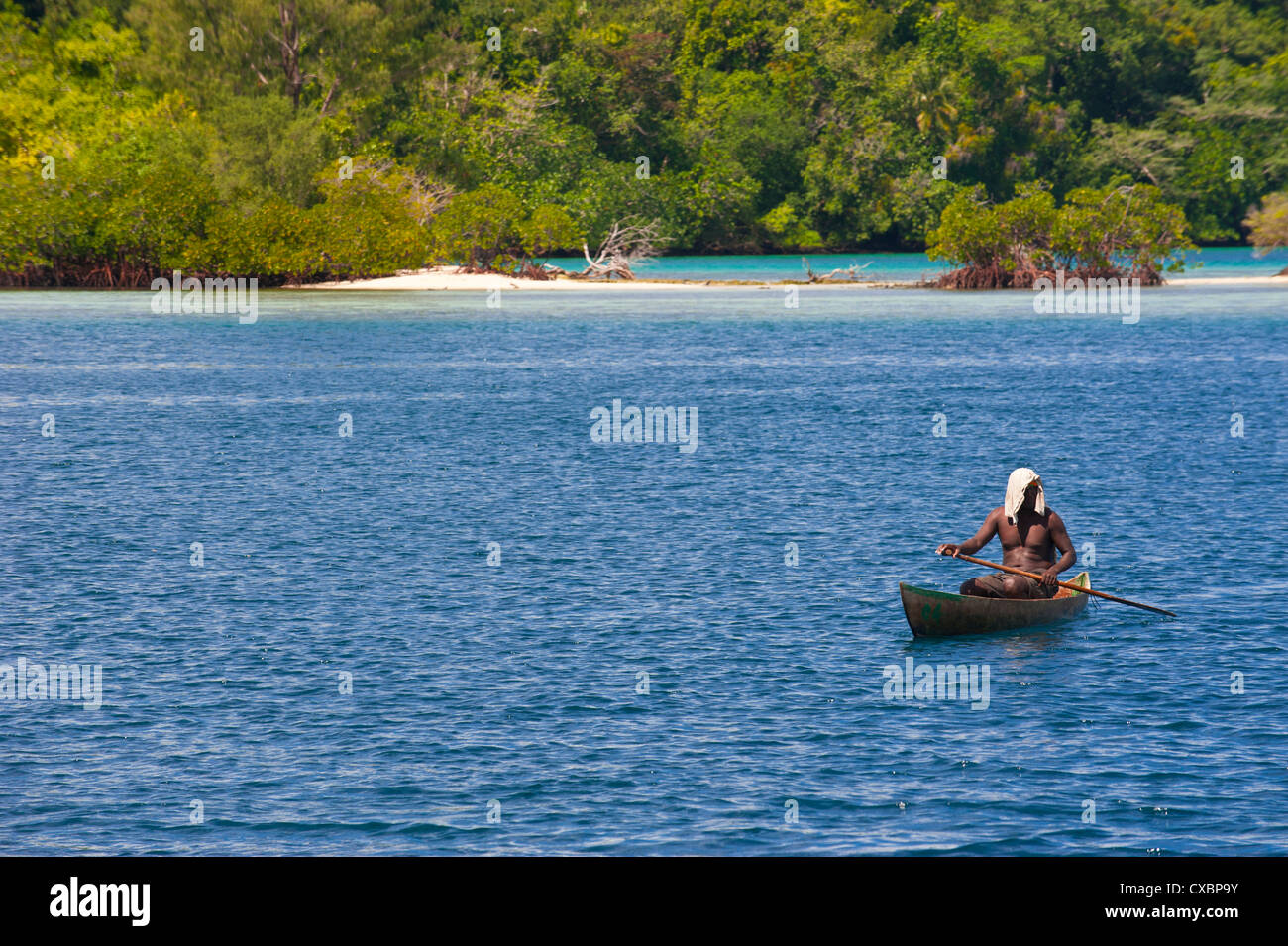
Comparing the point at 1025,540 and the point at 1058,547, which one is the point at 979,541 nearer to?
the point at 1025,540

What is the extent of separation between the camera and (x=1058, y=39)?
13325 cm

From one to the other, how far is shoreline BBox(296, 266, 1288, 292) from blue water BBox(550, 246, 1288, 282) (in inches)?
73.9

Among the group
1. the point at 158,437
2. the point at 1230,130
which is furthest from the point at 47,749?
the point at 1230,130

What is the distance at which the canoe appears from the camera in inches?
778

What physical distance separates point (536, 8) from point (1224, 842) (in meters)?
128

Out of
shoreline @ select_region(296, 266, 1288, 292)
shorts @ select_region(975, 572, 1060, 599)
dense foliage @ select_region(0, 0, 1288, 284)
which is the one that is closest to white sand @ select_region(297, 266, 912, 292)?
shoreline @ select_region(296, 266, 1288, 292)

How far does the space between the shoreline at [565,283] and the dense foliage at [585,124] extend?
1.46 meters

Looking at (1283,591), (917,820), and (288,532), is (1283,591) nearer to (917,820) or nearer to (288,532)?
(917,820)

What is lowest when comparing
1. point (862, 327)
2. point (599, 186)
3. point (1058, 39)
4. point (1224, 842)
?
point (1224, 842)

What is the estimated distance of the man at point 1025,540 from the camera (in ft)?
66.2
